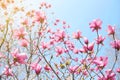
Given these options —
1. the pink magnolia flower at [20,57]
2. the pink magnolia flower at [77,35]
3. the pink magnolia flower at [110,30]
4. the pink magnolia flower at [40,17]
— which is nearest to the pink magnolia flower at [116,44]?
the pink magnolia flower at [110,30]

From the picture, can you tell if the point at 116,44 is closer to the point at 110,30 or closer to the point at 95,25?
the point at 110,30

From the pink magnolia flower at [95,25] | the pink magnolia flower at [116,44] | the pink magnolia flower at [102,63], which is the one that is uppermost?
the pink magnolia flower at [95,25]

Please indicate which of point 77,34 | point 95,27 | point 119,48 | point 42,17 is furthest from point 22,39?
point 119,48

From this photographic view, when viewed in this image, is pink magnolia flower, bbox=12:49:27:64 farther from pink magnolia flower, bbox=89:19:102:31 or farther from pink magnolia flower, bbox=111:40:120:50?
pink magnolia flower, bbox=89:19:102:31

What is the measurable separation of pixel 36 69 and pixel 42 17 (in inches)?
41.5

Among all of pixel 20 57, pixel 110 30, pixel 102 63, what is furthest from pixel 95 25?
pixel 20 57

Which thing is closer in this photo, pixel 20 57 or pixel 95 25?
pixel 20 57

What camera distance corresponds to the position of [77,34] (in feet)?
15.2

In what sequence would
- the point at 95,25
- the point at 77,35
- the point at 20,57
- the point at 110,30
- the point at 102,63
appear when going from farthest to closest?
1. the point at 77,35
2. the point at 95,25
3. the point at 110,30
4. the point at 102,63
5. the point at 20,57

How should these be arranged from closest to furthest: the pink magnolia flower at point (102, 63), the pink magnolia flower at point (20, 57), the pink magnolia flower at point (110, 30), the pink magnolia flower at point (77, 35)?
1. the pink magnolia flower at point (20, 57)
2. the pink magnolia flower at point (102, 63)
3. the pink magnolia flower at point (110, 30)
4. the pink magnolia flower at point (77, 35)

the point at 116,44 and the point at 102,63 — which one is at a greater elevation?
the point at 116,44

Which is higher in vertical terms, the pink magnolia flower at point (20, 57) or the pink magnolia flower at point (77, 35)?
the pink magnolia flower at point (77, 35)

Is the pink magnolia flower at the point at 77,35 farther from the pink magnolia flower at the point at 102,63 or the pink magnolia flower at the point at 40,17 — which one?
the pink magnolia flower at the point at 102,63

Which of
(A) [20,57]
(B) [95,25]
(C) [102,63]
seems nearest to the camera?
(A) [20,57]
